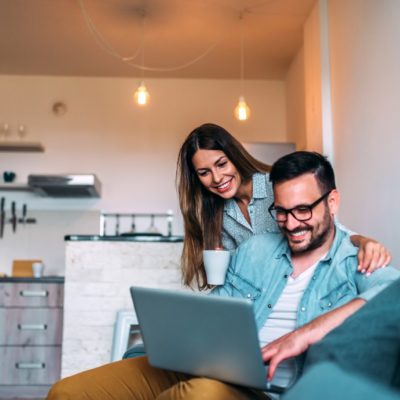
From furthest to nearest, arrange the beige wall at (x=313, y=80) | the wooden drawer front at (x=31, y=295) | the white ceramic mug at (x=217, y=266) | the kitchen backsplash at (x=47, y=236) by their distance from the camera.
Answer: the kitchen backsplash at (x=47, y=236)
the wooden drawer front at (x=31, y=295)
the beige wall at (x=313, y=80)
the white ceramic mug at (x=217, y=266)

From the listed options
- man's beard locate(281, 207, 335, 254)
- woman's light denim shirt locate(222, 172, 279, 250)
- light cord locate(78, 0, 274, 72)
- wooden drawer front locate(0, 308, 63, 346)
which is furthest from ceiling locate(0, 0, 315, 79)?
man's beard locate(281, 207, 335, 254)

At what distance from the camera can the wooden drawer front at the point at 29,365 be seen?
3.82 meters

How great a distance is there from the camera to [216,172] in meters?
2.02

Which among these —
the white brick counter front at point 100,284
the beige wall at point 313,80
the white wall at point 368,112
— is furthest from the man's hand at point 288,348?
the beige wall at point 313,80

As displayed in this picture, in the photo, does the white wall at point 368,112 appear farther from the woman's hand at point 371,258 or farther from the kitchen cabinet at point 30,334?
the kitchen cabinet at point 30,334

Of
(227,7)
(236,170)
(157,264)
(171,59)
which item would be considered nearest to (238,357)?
(236,170)

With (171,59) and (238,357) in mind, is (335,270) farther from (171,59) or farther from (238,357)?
(171,59)

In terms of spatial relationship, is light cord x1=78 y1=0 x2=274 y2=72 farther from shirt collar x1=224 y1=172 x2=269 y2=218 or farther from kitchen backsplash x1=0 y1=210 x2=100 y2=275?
shirt collar x1=224 y1=172 x2=269 y2=218

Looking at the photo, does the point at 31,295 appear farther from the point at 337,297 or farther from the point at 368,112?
the point at 337,297

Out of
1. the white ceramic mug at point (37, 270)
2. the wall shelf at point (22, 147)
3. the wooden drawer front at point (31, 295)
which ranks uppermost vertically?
the wall shelf at point (22, 147)

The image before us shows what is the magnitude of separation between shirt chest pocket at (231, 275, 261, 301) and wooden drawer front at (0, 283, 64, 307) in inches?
102

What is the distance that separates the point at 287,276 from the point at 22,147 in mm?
4091

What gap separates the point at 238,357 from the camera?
106 cm

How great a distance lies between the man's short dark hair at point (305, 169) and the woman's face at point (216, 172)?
19.6 inches
